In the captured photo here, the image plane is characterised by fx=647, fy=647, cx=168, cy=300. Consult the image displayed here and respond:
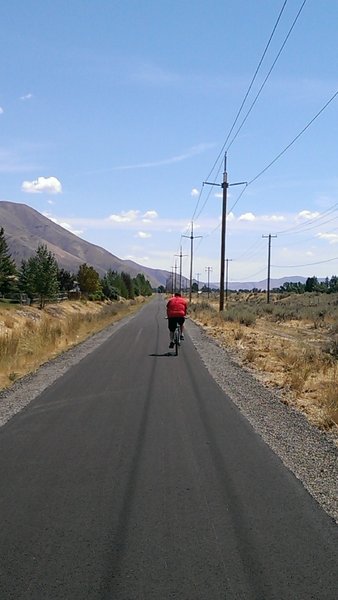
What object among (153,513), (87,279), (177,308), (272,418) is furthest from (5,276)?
(153,513)

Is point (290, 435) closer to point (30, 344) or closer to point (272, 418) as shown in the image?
point (272, 418)

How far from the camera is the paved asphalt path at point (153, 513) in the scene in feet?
14.5

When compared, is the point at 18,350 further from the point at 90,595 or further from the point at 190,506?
the point at 90,595

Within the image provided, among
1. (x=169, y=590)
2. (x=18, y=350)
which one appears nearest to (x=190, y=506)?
(x=169, y=590)

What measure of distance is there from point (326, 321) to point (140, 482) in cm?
4417

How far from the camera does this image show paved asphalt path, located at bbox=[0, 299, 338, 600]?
4422 millimetres

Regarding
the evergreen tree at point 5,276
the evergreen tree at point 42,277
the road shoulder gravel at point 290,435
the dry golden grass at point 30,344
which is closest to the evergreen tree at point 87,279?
the evergreen tree at point 5,276

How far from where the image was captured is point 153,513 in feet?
18.9

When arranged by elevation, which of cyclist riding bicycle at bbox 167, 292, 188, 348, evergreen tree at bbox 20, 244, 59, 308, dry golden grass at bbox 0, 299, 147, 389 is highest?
evergreen tree at bbox 20, 244, 59, 308

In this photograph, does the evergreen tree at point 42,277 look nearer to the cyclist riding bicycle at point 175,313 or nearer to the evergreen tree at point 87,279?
the evergreen tree at point 87,279

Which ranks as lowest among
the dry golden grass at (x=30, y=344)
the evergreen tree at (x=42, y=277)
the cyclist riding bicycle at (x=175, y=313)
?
the dry golden grass at (x=30, y=344)

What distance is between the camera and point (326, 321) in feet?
161

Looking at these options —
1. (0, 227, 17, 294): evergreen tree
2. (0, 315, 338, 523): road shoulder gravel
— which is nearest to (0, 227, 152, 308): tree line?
(0, 227, 17, 294): evergreen tree

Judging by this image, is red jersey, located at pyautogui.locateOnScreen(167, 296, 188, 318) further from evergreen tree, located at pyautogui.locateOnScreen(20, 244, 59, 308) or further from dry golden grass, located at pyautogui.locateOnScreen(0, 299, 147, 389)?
evergreen tree, located at pyautogui.locateOnScreen(20, 244, 59, 308)
